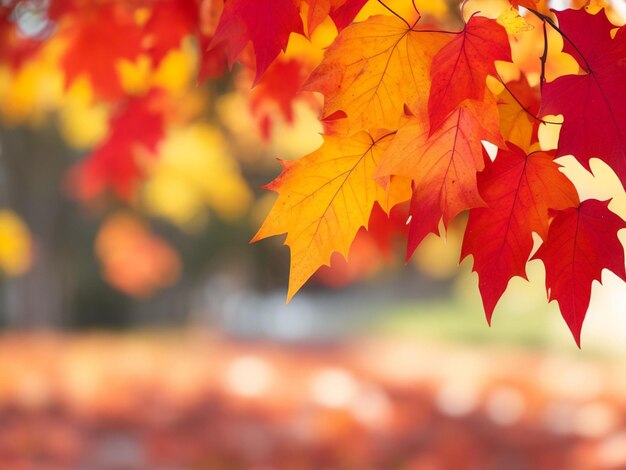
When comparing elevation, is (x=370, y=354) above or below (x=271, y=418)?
above

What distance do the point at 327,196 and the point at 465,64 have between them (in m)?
0.26

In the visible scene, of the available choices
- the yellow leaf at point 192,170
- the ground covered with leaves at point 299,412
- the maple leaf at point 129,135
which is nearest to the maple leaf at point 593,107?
the maple leaf at point 129,135

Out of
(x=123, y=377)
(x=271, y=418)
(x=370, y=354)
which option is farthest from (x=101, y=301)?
(x=271, y=418)

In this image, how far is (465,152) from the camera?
1033 mm

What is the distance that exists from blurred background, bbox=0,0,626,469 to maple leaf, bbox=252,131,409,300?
0.26 metres

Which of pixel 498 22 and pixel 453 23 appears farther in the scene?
pixel 453 23

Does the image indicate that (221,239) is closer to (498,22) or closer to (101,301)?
(101,301)

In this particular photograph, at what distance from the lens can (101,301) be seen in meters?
11.8

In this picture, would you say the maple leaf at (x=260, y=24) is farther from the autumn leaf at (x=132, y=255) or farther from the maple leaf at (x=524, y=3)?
the autumn leaf at (x=132, y=255)

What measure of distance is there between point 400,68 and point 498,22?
0.14 m

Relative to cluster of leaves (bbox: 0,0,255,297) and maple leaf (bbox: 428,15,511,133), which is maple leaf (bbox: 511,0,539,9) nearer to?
maple leaf (bbox: 428,15,511,133)

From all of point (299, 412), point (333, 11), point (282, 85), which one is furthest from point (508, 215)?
point (299, 412)

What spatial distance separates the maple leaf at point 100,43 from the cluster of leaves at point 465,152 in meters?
1.36

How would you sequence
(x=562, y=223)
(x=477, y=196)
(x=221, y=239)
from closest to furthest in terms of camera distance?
(x=477, y=196) < (x=562, y=223) < (x=221, y=239)
